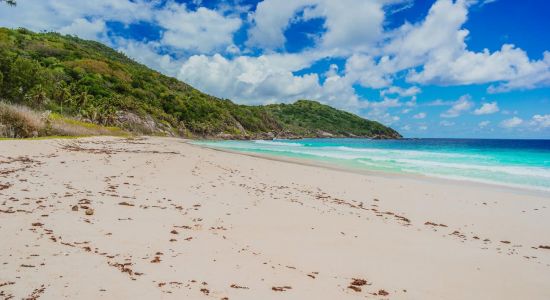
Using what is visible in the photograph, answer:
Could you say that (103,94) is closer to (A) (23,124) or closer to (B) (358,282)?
(A) (23,124)

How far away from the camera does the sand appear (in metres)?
4.52

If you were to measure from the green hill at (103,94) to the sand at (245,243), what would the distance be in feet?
176

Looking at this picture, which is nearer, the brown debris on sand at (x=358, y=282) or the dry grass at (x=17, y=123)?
the brown debris on sand at (x=358, y=282)

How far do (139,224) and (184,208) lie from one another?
77.5 inches

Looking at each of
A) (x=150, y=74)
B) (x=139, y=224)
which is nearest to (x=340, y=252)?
(x=139, y=224)

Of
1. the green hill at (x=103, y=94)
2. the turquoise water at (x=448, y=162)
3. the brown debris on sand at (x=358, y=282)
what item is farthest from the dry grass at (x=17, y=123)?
the brown debris on sand at (x=358, y=282)

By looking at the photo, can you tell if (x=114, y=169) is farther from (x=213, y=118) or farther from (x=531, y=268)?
(x=213, y=118)

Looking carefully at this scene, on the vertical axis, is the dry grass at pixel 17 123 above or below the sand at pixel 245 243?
above

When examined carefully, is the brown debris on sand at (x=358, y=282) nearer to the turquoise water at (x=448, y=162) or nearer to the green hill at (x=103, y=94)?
the turquoise water at (x=448, y=162)

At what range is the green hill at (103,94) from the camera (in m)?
58.1

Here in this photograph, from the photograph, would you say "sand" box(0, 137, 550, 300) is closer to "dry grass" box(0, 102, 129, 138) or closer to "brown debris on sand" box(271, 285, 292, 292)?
"brown debris on sand" box(271, 285, 292, 292)

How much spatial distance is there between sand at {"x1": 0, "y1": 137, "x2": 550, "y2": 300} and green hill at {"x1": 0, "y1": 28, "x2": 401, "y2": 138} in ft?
176

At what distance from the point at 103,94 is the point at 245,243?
9618cm

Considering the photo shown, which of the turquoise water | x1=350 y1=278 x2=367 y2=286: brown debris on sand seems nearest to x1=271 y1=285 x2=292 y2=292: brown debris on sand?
x1=350 y1=278 x2=367 y2=286: brown debris on sand
